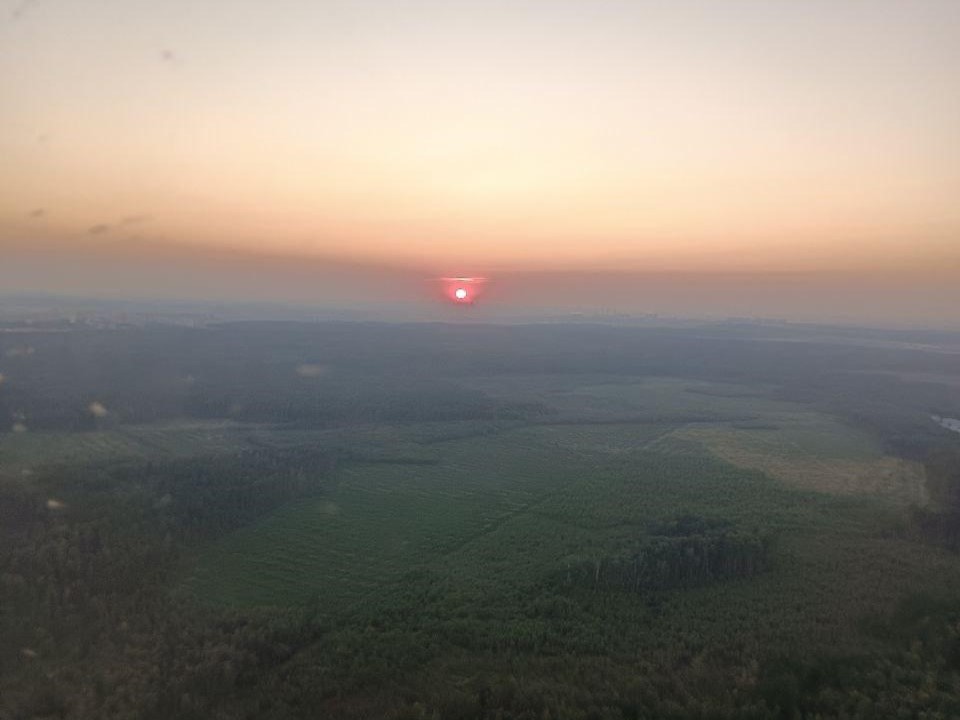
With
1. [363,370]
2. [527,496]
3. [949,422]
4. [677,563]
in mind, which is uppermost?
[363,370]

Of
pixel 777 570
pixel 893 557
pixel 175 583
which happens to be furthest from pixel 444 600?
pixel 893 557

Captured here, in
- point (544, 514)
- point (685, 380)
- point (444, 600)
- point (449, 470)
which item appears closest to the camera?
point (444, 600)

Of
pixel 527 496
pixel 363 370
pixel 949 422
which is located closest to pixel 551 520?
pixel 527 496

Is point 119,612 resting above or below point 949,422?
above

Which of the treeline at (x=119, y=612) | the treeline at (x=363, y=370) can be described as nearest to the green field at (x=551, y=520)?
the treeline at (x=119, y=612)

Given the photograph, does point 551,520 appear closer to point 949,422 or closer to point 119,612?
point 119,612

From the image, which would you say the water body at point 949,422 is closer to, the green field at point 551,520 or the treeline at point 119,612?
the green field at point 551,520

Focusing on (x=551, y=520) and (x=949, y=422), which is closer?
(x=551, y=520)

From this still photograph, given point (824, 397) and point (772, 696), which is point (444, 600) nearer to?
point (772, 696)
